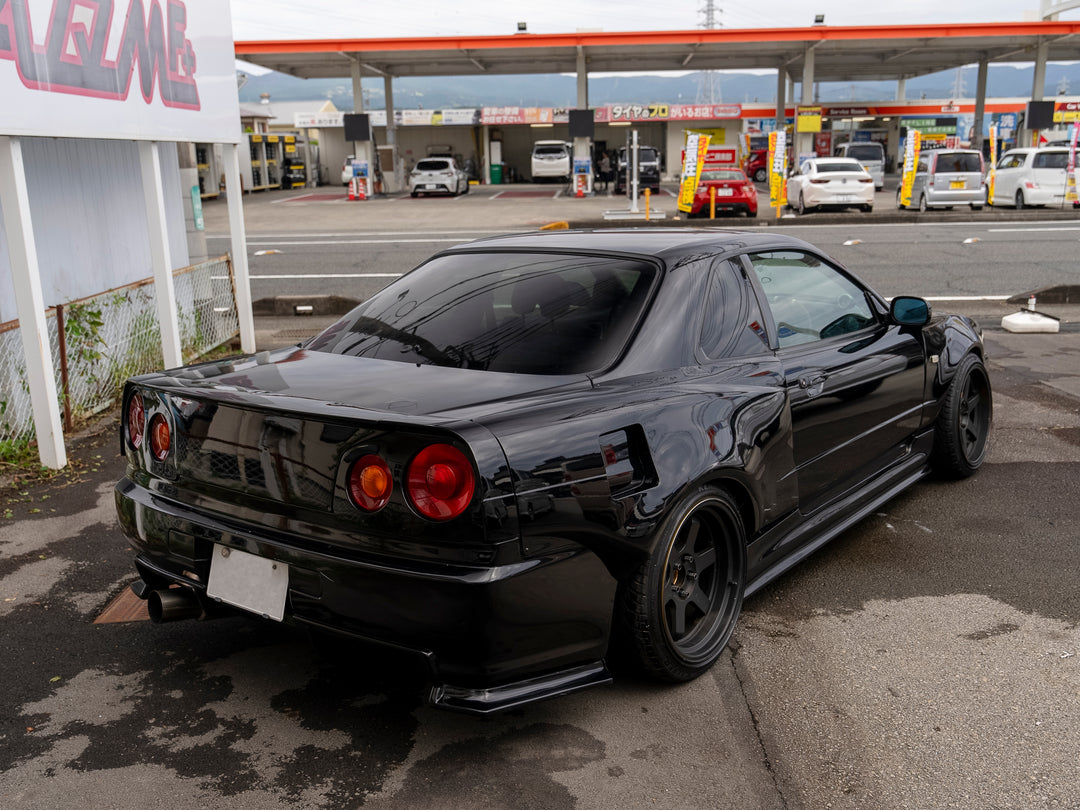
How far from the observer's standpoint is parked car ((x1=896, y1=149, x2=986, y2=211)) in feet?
80.8

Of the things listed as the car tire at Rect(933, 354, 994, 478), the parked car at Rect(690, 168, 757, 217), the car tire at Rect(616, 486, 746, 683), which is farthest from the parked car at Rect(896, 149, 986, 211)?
the car tire at Rect(616, 486, 746, 683)

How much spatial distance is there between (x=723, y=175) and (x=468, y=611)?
2298cm

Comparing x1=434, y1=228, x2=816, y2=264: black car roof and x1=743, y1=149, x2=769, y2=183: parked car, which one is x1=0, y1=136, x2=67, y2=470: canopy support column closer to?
x1=434, y1=228, x2=816, y2=264: black car roof

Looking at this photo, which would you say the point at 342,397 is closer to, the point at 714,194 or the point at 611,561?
the point at 611,561

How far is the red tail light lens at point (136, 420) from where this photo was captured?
3.20m

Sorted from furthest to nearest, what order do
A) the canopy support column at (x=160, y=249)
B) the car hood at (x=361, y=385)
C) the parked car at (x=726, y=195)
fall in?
the parked car at (x=726, y=195) < the canopy support column at (x=160, y=249) < the car hood at (x=361, y=385)

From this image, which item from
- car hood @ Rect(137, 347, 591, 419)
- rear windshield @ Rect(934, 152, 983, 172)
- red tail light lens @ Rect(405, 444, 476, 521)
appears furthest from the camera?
rear windshield @ Rect(934, 152, 983, 172)

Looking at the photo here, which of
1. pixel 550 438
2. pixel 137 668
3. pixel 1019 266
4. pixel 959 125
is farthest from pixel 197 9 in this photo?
pixel 959 125

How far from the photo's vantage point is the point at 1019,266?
14328 mm

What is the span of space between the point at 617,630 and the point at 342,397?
109cm

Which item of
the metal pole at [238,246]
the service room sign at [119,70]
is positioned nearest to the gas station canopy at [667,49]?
the metal pole at [238,246]

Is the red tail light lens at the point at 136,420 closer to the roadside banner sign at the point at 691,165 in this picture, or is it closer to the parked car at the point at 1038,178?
the roadside banner sign at the point at 691,165

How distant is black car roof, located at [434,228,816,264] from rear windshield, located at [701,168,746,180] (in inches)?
807

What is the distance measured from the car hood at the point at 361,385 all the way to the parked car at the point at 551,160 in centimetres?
4323
